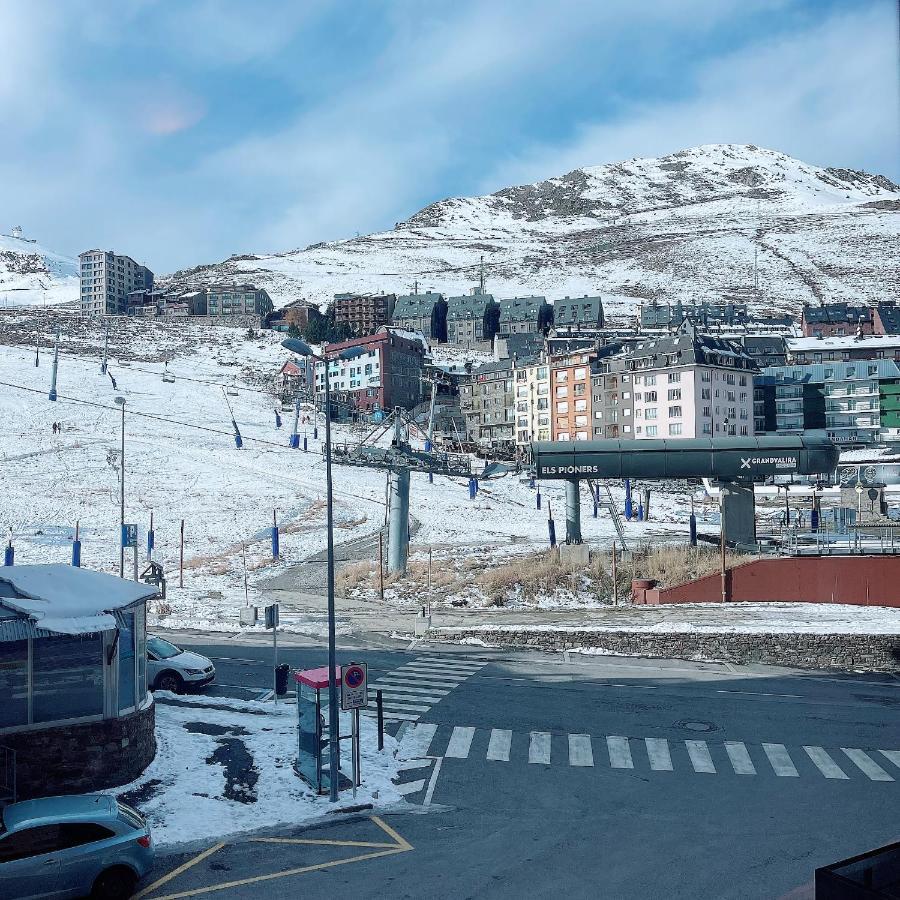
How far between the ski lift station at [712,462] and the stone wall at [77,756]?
29.9 metres

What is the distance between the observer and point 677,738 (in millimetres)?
21453

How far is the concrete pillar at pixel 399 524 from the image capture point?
46000mm

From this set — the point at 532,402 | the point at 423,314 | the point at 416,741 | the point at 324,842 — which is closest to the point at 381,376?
the point at 532,402

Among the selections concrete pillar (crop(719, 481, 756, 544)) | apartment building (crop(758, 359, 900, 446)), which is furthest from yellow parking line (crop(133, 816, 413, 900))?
apartment building (crop(758, 359, 900, 446))

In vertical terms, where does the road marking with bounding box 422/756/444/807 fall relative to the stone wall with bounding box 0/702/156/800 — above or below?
below

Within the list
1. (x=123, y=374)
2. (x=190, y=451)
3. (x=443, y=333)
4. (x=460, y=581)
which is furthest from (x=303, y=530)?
(x=443, y=333)

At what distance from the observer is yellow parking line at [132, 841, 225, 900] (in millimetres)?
12881

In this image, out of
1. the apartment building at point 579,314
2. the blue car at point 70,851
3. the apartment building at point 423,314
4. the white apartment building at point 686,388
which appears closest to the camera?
the blue car at point 70,851

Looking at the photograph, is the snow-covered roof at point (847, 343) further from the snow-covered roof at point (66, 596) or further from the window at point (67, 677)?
the window at point (67, 677)

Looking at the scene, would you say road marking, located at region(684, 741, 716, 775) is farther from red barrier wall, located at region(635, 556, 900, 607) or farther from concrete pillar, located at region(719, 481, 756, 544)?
concrete pillar, located at region(719, 481, 756, 544)

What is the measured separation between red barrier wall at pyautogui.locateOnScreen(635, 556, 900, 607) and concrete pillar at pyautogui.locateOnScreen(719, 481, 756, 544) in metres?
3.85

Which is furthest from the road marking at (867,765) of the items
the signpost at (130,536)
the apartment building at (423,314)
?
the apartment building at (423,314)

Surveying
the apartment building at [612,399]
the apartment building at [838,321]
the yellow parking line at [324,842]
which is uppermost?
the apartment building at [838,321]

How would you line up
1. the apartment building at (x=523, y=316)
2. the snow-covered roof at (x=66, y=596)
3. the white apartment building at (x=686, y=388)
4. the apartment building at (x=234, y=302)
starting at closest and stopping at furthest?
the snow-covered roof at (x=66, y=596) → the white apartment building at (x=686, y=388) → the apartment building at (x=234, y=302) → the apartment building at (x=523, y=316)
